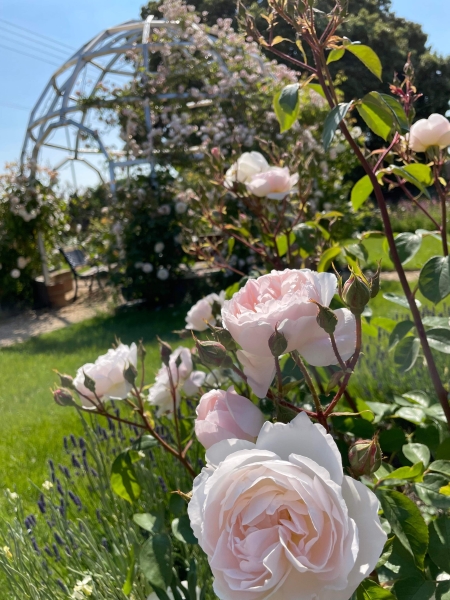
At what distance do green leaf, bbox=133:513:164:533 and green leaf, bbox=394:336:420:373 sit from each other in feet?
1.66

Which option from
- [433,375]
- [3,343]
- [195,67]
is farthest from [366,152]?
[195,67]

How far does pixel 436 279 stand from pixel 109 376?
0.57 meters

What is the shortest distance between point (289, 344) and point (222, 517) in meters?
0.18

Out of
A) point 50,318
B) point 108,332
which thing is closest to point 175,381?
point 108,332

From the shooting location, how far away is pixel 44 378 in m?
3.81

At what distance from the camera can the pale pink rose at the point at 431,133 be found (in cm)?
98

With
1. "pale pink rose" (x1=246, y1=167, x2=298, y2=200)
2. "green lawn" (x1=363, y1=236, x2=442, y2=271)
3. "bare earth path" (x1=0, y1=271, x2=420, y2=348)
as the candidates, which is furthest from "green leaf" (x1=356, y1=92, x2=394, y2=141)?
"bare earth path" (x1=0, y1=271, x2=420, y2=348)

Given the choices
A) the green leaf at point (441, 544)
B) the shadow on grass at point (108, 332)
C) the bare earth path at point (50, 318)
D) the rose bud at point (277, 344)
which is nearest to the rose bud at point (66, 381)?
the rose bud at point (277, 344)

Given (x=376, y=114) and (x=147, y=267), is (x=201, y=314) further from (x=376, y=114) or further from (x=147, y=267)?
(x=147, y=267)

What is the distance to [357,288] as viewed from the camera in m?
0.52

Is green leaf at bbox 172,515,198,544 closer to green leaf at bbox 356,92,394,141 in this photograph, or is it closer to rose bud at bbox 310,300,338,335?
rose bud at bbox 310,300,338,335

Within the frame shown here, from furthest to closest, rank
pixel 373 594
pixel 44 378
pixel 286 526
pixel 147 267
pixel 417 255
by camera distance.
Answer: pixel 417 255
pixel 147 267
pixel 44 378
pixel 373 594
pixel 286 526

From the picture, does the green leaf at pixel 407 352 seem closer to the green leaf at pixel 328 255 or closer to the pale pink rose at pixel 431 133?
the green leaf at pixel 328 255

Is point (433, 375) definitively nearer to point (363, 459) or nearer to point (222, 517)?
point (363, 459)
